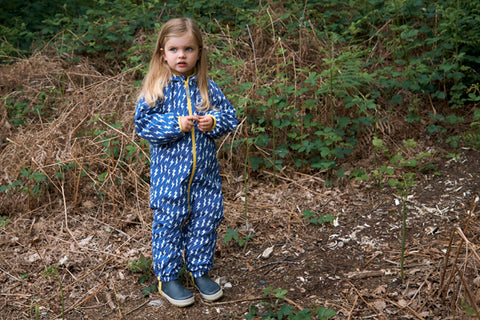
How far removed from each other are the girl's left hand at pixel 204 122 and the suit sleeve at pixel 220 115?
49 millimetres

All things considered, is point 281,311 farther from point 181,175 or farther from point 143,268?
point 143,268

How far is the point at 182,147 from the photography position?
2717 mm

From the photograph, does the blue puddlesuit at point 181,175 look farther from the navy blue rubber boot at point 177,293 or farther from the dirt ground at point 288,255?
the dirt ground at point 288,255

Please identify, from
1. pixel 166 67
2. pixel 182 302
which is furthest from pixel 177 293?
pixel 166 67

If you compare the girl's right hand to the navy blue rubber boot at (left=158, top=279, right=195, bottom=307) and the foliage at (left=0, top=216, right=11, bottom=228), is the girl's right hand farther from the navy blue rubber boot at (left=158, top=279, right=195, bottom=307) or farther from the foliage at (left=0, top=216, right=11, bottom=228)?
the foliage at (left=0, top=216, right=11, bottom=228)

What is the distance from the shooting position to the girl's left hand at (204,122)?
8.57ft

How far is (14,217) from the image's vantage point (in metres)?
3.91

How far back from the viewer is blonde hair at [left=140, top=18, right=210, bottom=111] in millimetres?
2695

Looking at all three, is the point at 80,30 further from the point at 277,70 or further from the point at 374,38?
the point at 374,38

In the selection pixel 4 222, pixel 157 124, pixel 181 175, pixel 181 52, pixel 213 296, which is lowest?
pixel 4 222

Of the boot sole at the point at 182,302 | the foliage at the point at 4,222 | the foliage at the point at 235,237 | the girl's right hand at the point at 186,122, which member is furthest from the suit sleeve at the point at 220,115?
the foliage at the point at 4,222

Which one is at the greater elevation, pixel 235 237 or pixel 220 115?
pixel 220 115

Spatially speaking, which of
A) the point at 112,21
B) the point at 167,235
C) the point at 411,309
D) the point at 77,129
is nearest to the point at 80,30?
the point at 112,21

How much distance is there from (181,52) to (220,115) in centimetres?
42
